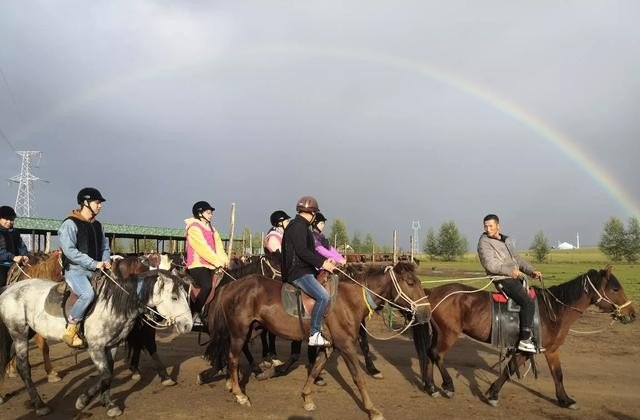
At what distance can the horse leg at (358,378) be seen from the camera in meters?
6.14

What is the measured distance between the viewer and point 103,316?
6.23 metres

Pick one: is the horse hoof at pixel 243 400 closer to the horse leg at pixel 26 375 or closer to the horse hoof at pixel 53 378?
the horse leg at pixel 26 375

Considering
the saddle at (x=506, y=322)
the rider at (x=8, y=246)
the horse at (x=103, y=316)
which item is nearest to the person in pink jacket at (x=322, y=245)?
the horse at (x=103, y=316)

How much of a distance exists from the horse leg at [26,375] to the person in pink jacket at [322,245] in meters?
4.65

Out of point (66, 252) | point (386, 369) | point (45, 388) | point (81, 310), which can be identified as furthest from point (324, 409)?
point (45, 388)

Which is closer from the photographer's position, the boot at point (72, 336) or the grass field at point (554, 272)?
the boot at point (72, 336)

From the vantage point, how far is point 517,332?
7.25 m

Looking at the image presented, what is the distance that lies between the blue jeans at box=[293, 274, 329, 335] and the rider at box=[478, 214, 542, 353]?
2.93 meters

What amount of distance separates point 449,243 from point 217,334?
92.4 m

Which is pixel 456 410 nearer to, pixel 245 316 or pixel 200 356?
pixel 245 316

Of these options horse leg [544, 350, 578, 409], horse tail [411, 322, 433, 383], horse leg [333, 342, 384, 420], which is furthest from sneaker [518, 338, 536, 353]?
horse leg [333, 342, 384, 420]

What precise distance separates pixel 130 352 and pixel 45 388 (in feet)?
4.70

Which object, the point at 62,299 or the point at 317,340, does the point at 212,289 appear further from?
the point at 317,340

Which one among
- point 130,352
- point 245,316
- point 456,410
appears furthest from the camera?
point 130,352
